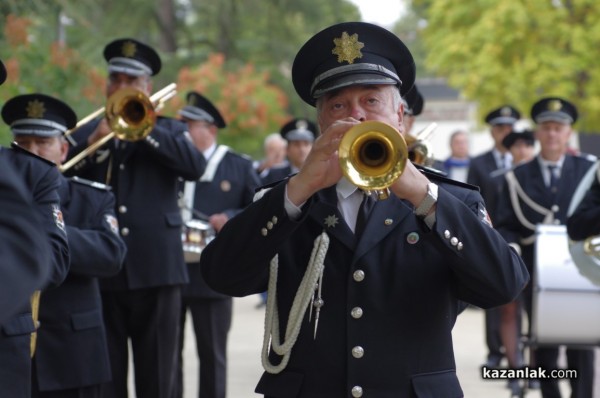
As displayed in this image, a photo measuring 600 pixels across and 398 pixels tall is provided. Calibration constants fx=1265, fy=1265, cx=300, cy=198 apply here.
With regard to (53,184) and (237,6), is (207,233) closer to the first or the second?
(53,184)

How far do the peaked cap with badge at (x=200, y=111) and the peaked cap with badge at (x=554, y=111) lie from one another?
265cm

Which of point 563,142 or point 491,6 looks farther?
point 491,6

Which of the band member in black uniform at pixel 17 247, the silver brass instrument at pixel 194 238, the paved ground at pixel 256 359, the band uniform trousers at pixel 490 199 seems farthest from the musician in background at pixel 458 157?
the band member in black uniform at pixel 17 247

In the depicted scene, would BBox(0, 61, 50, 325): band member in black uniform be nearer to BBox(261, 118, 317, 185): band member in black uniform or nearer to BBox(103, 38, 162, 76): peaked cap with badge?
BBox(103, 38, 162, 76): peaked cap with badge

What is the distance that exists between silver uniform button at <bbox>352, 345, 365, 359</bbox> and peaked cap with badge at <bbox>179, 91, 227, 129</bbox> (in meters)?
6.12

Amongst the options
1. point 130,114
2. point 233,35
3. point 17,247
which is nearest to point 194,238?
point 130,114

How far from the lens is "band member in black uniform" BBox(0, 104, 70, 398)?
5.00 metres

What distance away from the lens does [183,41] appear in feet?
115

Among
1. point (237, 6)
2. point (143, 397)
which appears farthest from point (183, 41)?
point (143, 397)

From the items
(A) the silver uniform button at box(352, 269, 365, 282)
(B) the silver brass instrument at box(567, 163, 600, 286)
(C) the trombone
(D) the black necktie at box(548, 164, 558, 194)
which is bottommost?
(A) the silver uniform button at box(352, 269, 365, 282)

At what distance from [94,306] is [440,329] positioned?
9.54 ft

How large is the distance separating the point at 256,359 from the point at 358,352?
26.7 ft

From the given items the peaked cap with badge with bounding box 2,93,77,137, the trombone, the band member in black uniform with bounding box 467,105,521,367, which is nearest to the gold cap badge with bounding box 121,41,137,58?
the trombone

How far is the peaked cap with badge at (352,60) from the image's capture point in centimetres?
416
